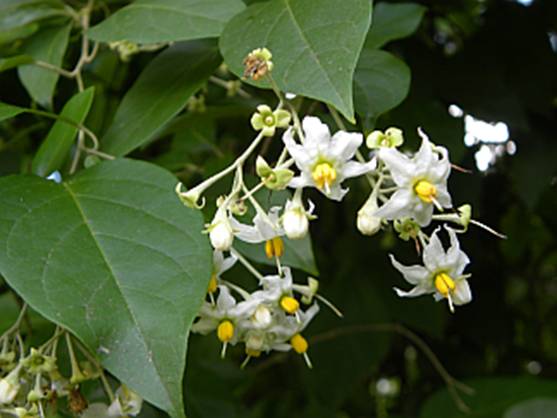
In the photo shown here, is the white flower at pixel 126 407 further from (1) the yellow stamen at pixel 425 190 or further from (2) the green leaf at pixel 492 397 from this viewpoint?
(2) the green leaf at pixel 492 397

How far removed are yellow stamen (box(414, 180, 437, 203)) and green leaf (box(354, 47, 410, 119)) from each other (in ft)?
0.55

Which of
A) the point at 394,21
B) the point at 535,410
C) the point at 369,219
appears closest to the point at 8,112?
the point at 369,219

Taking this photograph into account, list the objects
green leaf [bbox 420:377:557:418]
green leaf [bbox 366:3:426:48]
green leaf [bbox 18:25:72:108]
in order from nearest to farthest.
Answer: green leaf [bbox 18:25:72:108]
green leaf [bbox 366:3:426:48]
green leaf [bbox 420:377:557:418]

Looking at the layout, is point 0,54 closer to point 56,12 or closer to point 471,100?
point 56,12

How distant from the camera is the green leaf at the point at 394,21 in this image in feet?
3.74

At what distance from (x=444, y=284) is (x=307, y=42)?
232mm

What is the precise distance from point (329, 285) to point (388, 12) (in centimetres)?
63

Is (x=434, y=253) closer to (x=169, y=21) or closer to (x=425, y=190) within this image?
(x=425, y=190)

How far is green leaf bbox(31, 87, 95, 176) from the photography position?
91 centimetres

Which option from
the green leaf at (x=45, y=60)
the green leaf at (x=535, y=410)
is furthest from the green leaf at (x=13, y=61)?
the green leaf at (x=535, y=410)

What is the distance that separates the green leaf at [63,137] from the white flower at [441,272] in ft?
1.18

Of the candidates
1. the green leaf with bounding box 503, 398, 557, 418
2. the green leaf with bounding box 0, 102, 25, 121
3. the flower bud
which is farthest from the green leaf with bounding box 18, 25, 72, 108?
the green leaf with bounding box 503, 398, 557, 418

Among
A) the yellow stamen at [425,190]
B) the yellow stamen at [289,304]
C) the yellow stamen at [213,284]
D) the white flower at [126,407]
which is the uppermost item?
the yellow stamen at [425,190]

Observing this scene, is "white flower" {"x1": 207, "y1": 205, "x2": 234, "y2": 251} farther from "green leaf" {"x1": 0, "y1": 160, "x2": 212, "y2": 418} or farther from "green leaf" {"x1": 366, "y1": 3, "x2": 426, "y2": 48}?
"green leaf" {"x1": 366, "y1": 3, "x2": 426, "y2": 48}
